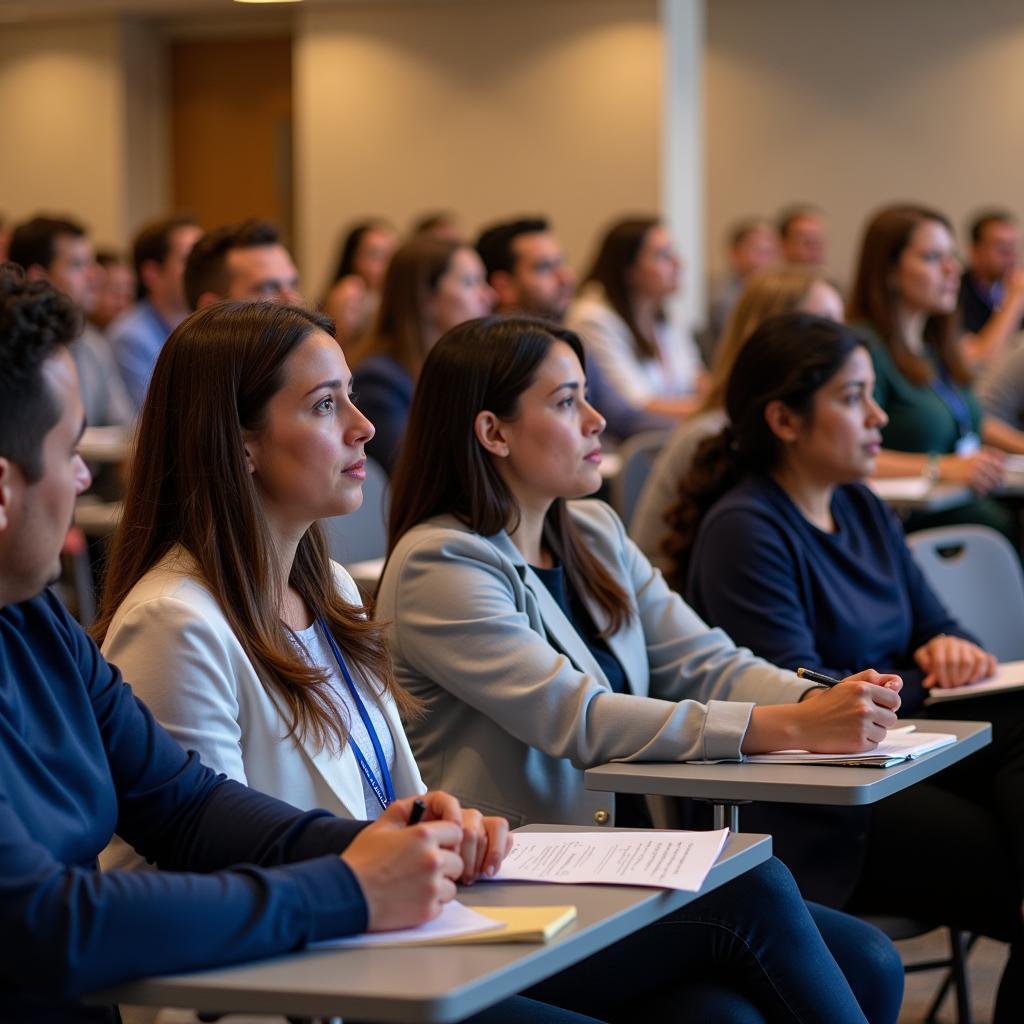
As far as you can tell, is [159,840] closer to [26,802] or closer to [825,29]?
[26,802]

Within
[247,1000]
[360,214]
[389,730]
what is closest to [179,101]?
[360,214]

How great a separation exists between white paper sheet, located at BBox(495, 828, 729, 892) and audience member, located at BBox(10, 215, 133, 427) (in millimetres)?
4658

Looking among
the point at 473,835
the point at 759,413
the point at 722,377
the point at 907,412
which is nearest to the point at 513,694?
the point at 473,835

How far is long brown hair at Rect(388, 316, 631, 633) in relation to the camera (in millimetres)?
2270

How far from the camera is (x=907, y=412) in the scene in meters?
4.43

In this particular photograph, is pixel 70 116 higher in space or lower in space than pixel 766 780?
higher

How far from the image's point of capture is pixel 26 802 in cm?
130

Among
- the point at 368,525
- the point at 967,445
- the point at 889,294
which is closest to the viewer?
the point at 368,525

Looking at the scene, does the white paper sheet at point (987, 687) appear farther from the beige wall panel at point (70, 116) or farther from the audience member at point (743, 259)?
the beige wall panel at point (70, 116)

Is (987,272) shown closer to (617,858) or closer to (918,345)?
(918,345)

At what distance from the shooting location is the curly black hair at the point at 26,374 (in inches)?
48.2

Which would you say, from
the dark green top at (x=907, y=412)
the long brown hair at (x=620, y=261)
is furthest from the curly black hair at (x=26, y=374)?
the long brown hair at (x=620, y=261)

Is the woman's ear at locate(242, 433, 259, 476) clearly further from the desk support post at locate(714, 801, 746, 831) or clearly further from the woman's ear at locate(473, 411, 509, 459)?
the desk support post at locate(714, 801, 746, 831)

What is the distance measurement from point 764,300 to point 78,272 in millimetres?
3353
